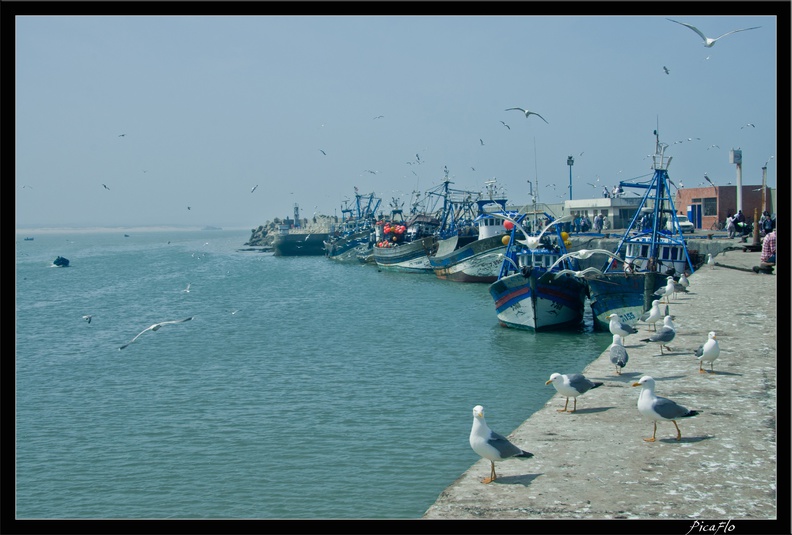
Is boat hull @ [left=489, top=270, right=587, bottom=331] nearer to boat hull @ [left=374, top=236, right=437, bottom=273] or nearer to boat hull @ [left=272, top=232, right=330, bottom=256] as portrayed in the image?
boat hull @ [left=374, top=236, right=437, bottom=273]

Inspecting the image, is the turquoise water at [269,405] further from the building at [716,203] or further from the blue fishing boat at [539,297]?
the building at [716,203]

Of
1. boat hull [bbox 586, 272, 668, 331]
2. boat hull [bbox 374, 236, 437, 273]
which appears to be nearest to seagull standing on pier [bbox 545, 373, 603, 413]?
boat hull [bbox 586, 272, 668, 331]

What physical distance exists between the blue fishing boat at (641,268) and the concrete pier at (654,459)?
9.48 meters

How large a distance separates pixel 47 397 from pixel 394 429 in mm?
9121

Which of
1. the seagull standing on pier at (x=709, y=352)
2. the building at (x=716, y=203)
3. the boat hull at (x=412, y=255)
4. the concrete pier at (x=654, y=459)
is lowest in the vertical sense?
the boat hull at (x=412, y=255)

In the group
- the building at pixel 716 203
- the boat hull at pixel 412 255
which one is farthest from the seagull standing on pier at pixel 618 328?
the boat hull at pixel 412 255

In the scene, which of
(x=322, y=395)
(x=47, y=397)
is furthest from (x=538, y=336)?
(x=47, y=397)

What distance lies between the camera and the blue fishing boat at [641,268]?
874 inches

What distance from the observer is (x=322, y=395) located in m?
16.7

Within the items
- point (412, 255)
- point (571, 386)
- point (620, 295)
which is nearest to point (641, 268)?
point (620, 295)

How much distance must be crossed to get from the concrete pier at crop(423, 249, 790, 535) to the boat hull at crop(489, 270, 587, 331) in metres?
11.5

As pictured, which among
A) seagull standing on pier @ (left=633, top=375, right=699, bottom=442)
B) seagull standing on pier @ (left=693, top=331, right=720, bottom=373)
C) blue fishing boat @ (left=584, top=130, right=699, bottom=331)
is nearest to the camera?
seagull standing on pier @ (left=633, top=375, right=699, bottom=442)

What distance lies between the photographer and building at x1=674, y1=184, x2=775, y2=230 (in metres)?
47.1

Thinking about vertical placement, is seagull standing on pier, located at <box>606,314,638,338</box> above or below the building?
below
